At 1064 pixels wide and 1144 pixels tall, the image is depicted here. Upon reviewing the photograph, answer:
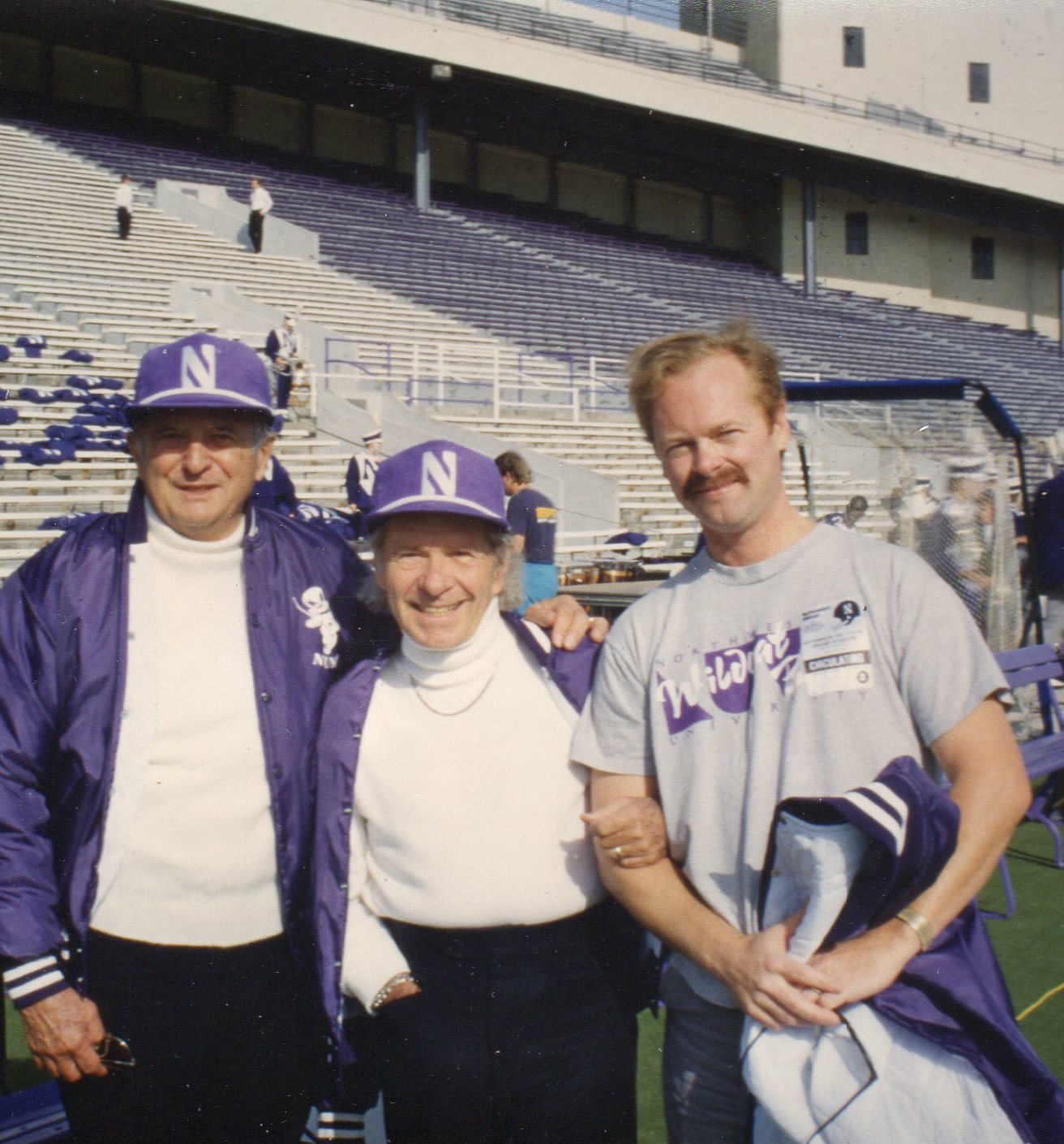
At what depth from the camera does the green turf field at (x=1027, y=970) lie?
3039 millimetres

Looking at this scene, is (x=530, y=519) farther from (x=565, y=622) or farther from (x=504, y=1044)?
(x=504, y=1044)

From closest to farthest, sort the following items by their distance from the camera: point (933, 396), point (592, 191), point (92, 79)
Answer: point (933, 396), point (92, 79), point (592, 191)

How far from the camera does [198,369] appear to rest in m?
1.99

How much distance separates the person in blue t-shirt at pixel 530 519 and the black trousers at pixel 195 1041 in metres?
5.97

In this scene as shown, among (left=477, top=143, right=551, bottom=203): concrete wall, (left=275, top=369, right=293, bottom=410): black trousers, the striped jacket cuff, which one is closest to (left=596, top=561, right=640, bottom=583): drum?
(left=275, top=369, right=293, bottom=410): black trousers

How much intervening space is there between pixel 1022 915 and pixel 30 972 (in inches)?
144

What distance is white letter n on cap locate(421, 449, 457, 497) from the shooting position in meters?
1.90

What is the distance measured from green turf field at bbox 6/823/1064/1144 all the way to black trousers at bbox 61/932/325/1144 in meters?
1.02

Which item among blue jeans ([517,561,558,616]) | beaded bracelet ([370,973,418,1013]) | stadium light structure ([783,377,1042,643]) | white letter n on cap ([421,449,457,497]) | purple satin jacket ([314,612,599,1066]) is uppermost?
stadium light structure ([783,377,1042,643])

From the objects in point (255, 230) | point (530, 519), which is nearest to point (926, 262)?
point (255, 230)

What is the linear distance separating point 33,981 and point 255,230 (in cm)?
1918

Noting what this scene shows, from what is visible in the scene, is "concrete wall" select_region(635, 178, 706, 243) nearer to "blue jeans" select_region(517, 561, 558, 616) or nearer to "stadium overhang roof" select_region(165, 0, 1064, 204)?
"stadium overhang roof" select_region(165, 0, 1064, 204)

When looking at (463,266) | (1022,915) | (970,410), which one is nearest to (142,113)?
(463,266)

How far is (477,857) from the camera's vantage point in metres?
1.86
